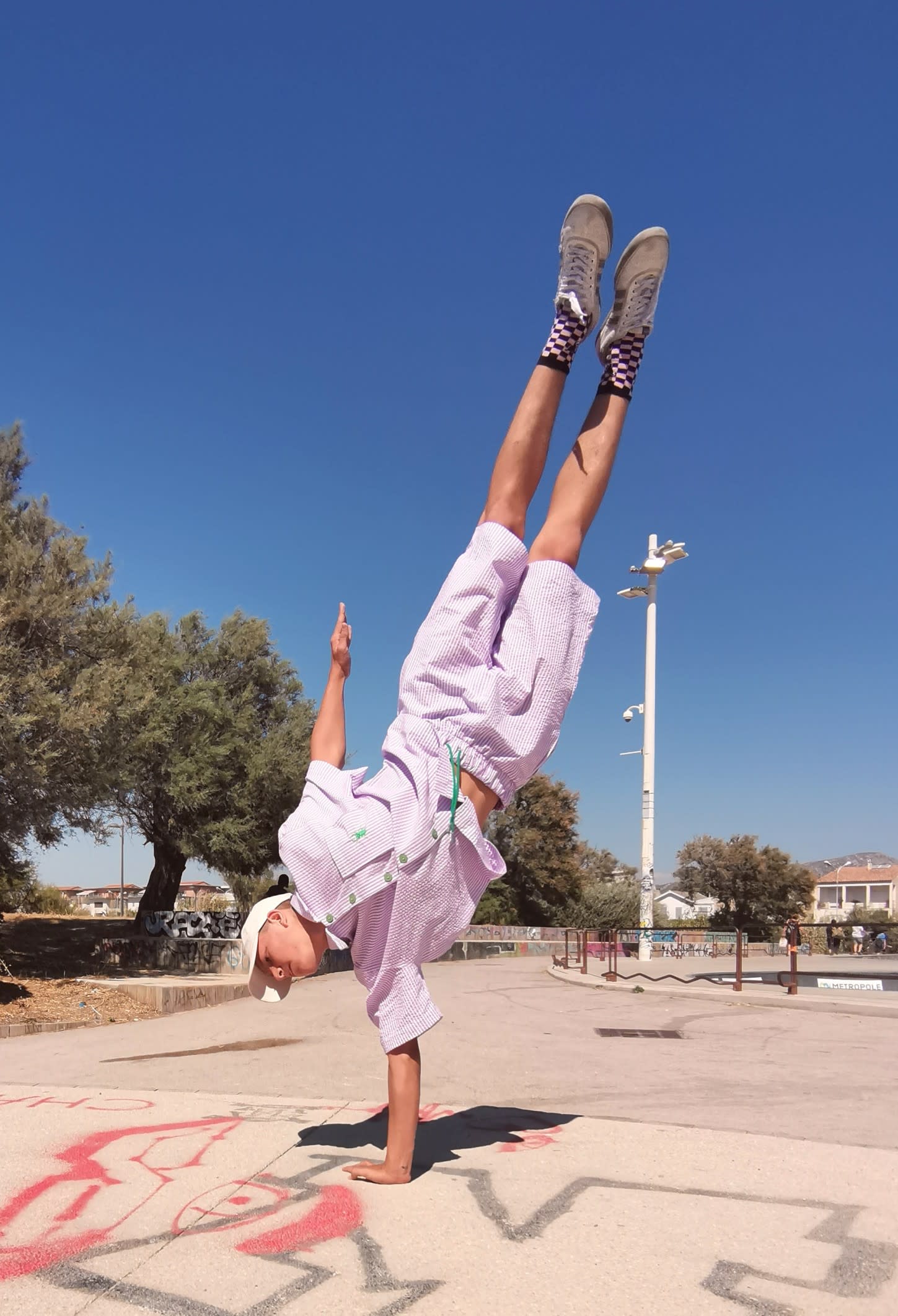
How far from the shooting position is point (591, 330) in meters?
4.45

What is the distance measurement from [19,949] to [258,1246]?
778 inches

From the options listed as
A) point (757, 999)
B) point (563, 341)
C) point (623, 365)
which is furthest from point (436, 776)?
point (757, 999)

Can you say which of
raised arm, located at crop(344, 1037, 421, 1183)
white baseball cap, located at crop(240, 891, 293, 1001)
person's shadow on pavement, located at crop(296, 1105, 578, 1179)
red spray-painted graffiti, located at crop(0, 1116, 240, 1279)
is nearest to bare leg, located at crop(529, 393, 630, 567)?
white baseball cap, located at crop(240, 891, 293, 1001)

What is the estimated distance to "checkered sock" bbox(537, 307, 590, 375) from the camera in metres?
4.29

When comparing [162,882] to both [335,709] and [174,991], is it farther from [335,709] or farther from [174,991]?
[335,709]

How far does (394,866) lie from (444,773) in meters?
0.44

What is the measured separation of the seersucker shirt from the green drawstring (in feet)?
0.05

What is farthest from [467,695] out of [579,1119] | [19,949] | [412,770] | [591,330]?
[19,949]

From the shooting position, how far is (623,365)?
4586mm

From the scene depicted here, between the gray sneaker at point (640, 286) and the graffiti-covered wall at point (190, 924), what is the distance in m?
22.8

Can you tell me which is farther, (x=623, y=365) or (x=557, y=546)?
(x=623, y=365)

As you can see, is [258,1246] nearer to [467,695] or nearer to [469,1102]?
[467,695]

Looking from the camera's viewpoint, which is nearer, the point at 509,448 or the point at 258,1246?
the point at 258,1246

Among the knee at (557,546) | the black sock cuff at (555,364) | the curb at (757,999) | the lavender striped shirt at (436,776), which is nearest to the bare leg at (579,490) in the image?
the knee at (557,546)
